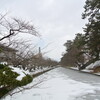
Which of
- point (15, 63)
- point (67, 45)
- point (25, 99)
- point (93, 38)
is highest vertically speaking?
point (67, 45)

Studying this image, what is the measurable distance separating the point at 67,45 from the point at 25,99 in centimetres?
7226

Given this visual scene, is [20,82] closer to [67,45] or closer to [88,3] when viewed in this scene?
[88,3]

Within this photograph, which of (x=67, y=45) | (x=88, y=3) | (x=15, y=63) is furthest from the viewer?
(x=67, y=45)

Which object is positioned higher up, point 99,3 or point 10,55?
point 99,3

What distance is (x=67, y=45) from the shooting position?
271 feet

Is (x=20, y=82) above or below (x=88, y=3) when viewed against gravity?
below

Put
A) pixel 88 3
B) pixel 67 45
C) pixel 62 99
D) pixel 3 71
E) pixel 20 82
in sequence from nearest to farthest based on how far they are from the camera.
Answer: pixel 3 71 → pixel 20 82 → pixel 62 99 → pixel 88 3 → pixel 67 45

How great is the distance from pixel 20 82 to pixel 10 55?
1761mm

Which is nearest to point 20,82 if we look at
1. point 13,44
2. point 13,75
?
point 13,75

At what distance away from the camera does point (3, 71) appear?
552cm

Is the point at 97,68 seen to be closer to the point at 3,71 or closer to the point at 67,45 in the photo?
the point at 3,71

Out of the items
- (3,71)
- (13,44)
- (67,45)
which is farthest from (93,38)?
(67,45)

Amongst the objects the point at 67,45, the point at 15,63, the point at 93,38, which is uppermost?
the point at 67,45

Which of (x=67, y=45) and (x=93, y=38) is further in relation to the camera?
(x=67, y=45)
